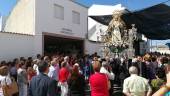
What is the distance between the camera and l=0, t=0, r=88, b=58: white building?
76.6 ft

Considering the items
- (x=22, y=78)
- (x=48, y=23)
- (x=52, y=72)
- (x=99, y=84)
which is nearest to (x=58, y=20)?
(x=48, y=23)

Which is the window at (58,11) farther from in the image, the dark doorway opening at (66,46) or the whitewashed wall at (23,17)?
the dark doorway opening at (66,46)

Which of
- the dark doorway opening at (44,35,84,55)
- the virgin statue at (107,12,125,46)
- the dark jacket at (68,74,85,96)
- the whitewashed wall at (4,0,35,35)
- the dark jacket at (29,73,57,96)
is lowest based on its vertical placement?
the dark jacket at (68,74,85,96)

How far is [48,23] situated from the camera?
987 inches

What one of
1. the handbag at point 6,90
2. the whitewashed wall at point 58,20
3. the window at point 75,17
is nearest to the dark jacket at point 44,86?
the handbag at point 6,90

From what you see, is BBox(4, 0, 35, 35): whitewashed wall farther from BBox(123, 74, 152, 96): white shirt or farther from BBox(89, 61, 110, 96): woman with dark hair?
BBox(123, 74, 152, 96): white shirt

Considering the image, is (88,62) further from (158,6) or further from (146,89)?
(146,89)

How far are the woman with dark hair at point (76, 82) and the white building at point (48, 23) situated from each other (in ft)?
26.1

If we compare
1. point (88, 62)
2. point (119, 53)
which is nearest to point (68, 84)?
point (88, 62)

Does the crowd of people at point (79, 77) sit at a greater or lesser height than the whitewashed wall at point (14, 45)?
lesser

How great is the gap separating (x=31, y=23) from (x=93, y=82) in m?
15.5

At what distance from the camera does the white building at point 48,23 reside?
2336 centimetres

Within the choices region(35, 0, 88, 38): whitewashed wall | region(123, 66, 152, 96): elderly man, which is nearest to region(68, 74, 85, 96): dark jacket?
region(123, 66, 152, 96): elderly man

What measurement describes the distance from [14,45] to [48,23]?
4792 millimetres
